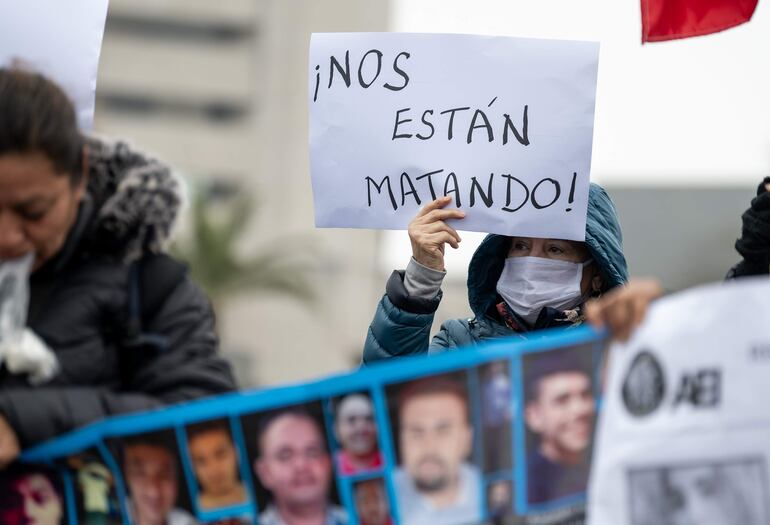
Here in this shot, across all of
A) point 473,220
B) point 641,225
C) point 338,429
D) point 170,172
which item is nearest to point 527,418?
point 338,429

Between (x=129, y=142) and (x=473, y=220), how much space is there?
46.0 inches

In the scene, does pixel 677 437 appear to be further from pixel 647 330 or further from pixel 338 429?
pixel 338 429

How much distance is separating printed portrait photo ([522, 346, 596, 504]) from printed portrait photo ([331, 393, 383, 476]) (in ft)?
0.87

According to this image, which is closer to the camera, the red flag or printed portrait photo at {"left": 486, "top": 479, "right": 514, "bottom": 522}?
printed portrait photo at {"left": 486, "top": 479, "right": 514, "bottom": 522}

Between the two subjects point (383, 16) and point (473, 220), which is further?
point (383, 16)

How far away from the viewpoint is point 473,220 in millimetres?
3838

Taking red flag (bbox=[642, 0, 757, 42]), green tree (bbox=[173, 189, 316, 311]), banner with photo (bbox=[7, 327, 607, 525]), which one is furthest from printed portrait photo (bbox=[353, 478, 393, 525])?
green tree (bbox=[173, 189, 316, 311])

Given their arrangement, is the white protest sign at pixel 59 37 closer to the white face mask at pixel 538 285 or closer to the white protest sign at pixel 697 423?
the white face mask at pixel 538 285

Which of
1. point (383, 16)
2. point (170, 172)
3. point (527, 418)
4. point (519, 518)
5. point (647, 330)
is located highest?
point (383, 16)

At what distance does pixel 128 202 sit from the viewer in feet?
9.16

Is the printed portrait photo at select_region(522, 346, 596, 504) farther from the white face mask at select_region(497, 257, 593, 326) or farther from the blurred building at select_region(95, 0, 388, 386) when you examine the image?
the blurred building at select_region(95, 0, 388, 386)

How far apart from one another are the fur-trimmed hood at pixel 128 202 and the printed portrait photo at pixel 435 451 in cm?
60

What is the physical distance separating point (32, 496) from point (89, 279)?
0.42 meters

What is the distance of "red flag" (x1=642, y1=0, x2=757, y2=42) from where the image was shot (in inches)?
167
